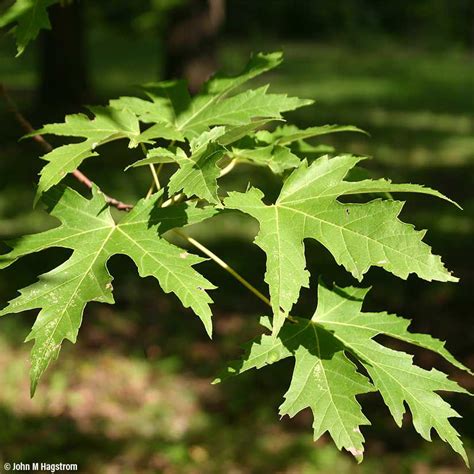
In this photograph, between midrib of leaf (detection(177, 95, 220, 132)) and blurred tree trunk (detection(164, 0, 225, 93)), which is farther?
blurred tree trunk (detection(164, 0, 225, 93))

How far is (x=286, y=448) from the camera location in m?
4.42

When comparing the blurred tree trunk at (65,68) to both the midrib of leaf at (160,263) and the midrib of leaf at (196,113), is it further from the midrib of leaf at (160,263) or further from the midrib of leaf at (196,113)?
the midrib of leaf at (160,263)

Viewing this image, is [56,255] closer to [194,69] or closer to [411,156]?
[194,69]

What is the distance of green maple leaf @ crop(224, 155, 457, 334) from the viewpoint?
56.1 inches

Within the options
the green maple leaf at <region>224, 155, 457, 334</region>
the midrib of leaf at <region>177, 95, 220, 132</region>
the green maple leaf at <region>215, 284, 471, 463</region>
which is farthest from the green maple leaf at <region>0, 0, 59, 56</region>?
the green maple leaf at <region>215, 284, 471, 463</region>

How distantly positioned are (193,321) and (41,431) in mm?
1713

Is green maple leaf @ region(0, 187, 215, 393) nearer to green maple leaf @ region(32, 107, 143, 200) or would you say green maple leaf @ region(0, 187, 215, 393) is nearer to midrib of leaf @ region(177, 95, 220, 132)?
green maple leaf @ region(32, 107, 143, 200)

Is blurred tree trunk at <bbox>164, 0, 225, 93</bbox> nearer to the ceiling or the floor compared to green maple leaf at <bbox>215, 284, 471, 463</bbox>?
nearer to the floor

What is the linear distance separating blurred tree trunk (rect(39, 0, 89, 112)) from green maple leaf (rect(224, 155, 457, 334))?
1113cm

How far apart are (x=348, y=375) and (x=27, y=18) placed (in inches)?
48.6

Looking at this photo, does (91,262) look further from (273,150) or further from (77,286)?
(273,150)

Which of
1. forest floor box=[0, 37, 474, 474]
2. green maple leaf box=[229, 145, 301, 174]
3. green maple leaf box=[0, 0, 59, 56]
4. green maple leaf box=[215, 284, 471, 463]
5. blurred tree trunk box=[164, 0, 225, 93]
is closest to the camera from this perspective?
green maple leaf box=[215, 284, 471, 463]

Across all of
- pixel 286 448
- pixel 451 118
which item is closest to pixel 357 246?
pixel 286 448

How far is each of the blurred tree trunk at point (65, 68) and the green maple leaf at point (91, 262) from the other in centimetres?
1093
